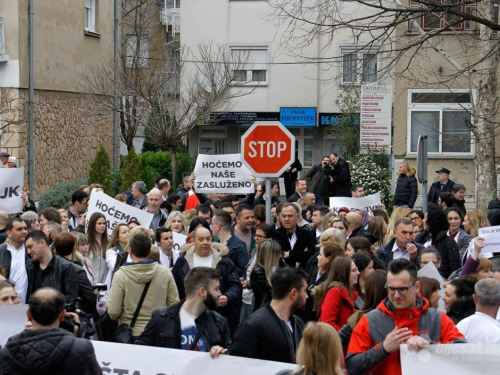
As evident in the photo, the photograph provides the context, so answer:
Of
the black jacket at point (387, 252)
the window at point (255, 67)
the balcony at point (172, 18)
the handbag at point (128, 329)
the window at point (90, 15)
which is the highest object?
the balcony at point (172, 18)

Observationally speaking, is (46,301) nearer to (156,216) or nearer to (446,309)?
(446,309)

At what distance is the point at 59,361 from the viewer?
491 cm

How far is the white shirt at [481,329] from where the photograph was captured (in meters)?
5.89

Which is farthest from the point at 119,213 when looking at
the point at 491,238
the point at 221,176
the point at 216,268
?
the point at 491,238

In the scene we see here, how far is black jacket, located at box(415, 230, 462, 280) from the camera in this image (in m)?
9.77

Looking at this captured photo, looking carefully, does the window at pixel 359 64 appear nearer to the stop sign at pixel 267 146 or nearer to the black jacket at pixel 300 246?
the black jacket at pixel 300 246

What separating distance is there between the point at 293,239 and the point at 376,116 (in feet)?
52.6

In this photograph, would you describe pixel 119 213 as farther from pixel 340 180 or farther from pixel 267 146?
pixel 340 180

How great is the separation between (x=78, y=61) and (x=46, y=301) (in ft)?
74.6

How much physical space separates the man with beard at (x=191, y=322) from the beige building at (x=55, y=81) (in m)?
16.6

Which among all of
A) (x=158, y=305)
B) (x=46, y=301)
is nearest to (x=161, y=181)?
(x=158, y=305)

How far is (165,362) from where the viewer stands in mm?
6102

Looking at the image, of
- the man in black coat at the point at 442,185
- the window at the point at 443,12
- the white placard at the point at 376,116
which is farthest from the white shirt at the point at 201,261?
the white placard at the point at 376,116

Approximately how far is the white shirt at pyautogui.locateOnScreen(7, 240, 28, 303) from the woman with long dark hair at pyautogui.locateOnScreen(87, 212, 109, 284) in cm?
100
